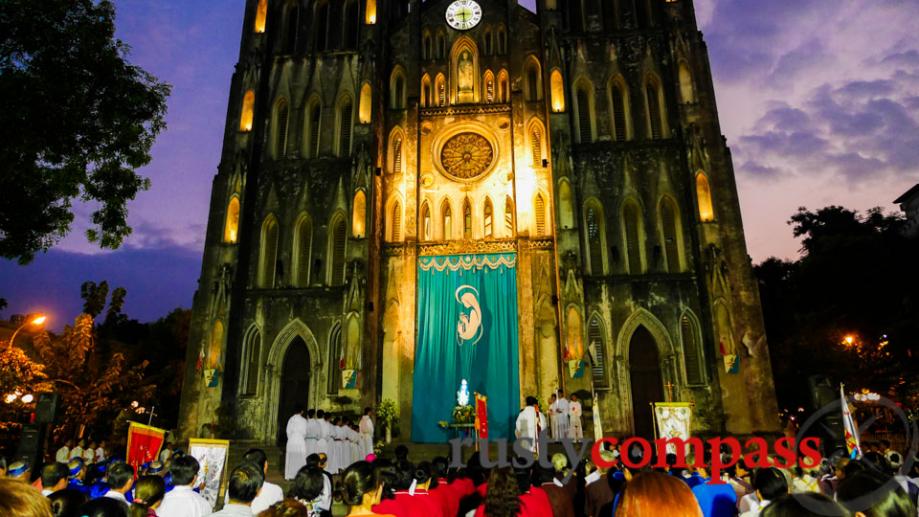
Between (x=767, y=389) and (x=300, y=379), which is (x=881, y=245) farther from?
(x=300, y=379)

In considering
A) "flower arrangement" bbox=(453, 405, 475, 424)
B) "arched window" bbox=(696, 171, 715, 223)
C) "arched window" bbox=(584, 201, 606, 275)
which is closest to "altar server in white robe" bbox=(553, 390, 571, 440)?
"flower arrangement" bbox=(453, 405, 475, 424)

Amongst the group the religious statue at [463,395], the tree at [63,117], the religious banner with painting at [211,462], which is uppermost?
the tree at [63,117]

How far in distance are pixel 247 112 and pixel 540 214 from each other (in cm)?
1312

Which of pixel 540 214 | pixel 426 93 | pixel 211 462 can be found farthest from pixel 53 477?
pixel 426 93

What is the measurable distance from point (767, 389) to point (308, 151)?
19.9m

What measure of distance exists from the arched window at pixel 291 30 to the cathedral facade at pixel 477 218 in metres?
0.14

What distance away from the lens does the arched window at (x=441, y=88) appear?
25656mm

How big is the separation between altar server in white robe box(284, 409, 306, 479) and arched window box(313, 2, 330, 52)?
18.5 metres

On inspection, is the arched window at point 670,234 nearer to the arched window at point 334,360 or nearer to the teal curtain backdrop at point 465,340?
the teal curtain backdrop at point 465,340

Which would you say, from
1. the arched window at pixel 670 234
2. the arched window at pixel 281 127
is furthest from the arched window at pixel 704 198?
the arched window at pixel 281 127

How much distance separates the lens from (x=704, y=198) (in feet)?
71.6

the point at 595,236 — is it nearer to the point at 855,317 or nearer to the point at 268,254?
the point at 855,317

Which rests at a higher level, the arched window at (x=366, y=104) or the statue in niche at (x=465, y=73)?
the statue in niche at (x=465, y=73)

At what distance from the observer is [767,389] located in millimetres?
19781
